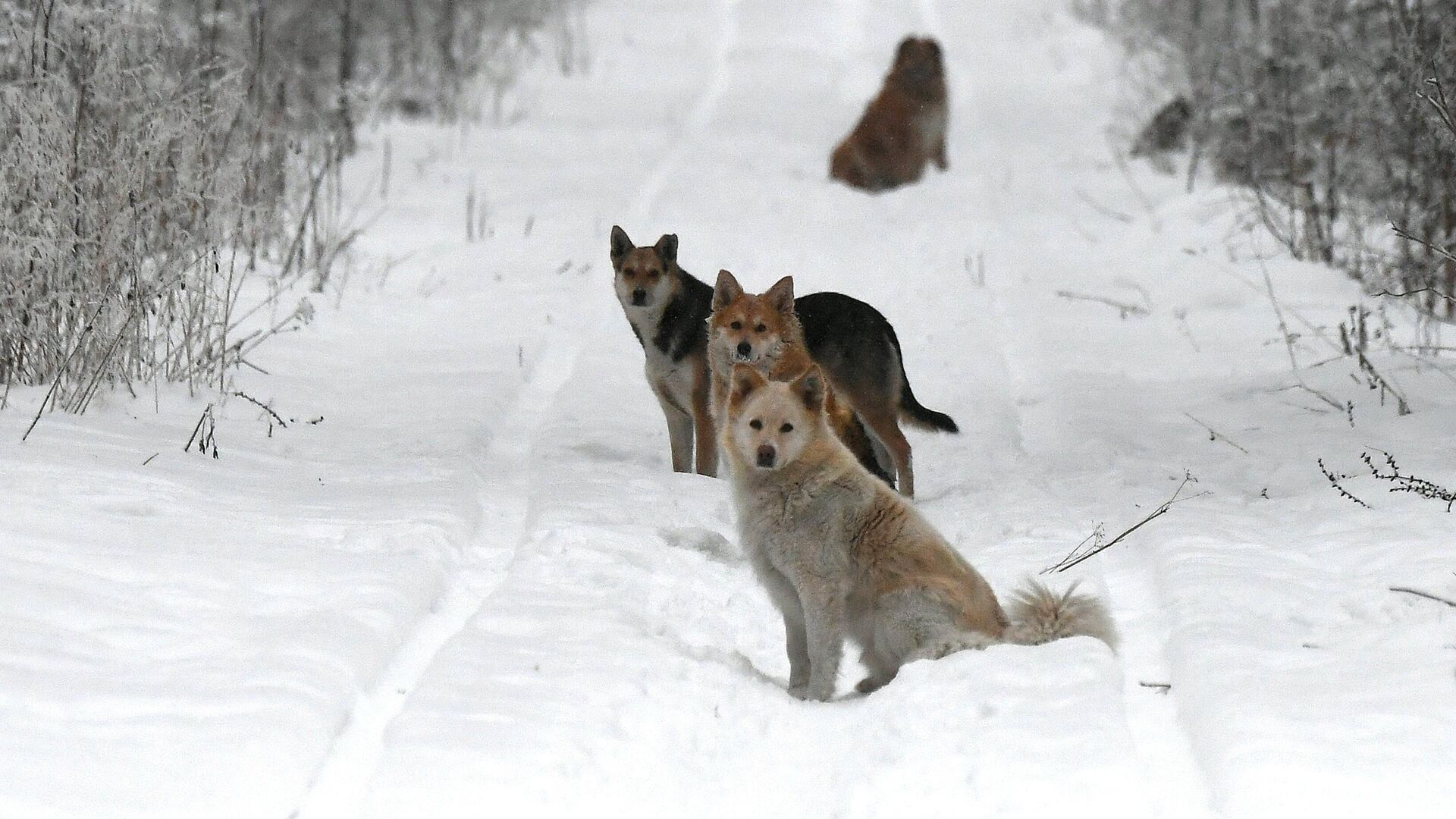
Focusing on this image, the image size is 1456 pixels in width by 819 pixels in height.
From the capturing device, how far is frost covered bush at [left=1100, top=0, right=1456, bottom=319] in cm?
1012

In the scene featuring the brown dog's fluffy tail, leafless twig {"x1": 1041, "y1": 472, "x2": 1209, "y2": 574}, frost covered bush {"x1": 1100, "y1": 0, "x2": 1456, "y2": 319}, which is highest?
frost covered bush {"x1": 1100, "y1": 0, "x2": 1456, "y2": 319}

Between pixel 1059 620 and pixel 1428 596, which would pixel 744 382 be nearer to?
pixel 1059 620

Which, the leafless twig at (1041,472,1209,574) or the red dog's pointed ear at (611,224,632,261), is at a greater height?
the red dog's pointed ear at (611,224,632,261)

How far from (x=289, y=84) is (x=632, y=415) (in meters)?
11.1

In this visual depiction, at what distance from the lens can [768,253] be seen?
13516mm

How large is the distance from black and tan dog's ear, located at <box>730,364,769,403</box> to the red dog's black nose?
0.35 m

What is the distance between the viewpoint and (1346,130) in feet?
41.4

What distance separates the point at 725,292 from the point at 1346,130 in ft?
24.9

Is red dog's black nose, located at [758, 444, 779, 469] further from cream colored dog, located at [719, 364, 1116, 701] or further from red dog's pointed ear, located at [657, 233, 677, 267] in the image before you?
red dog's pointed ear, located at [657, 233, 677, 267]

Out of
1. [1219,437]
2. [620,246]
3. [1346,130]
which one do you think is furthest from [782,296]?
[1346,130]

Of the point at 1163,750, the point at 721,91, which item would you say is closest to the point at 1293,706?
the point at 1163,750

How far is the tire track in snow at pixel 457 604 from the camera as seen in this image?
3.85 meters

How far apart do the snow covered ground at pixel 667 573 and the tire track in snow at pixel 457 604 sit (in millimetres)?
19

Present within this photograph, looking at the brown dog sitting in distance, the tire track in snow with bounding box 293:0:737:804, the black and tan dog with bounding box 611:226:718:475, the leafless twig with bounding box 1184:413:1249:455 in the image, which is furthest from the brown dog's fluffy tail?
the brown dog sitting in distance
